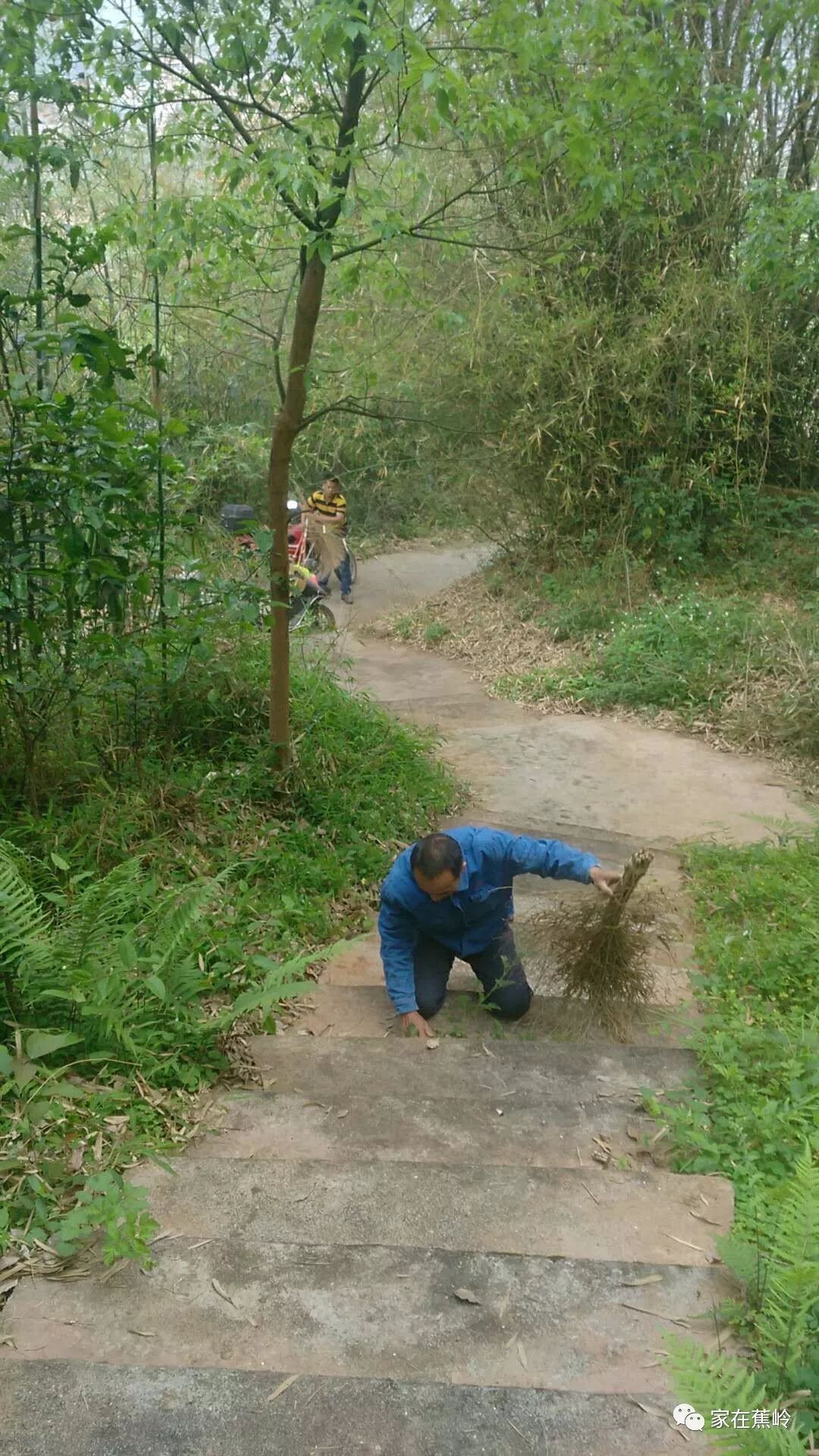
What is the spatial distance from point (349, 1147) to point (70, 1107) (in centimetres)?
66

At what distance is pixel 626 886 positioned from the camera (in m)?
3.36

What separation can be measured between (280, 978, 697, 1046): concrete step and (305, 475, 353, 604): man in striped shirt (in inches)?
237

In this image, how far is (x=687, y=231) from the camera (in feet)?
29.5

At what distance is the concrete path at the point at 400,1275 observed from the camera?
1.64m

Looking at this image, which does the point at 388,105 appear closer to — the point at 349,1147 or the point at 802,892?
the point at 802,892

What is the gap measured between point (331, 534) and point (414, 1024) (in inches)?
253

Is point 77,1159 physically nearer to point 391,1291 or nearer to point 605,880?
point 391,1291

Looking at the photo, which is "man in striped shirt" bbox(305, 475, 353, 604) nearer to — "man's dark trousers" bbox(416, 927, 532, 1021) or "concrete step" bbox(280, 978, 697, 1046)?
"man's dark trousers" bbox(416, 927, 532, 1021)

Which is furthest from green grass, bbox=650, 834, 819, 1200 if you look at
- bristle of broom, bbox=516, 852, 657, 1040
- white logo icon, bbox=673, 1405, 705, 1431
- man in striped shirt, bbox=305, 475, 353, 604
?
man in striped shirt, bbox=305, 475, 353, 604

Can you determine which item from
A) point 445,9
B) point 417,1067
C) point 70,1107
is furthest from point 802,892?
point 445,9

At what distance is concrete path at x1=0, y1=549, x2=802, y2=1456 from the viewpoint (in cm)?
164

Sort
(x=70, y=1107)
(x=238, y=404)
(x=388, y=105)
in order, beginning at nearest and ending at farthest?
(x=70, y=1107)
(x=388, y=105)
(x=238, y=404)

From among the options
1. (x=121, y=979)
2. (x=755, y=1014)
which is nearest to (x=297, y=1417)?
(x=121, y=979)

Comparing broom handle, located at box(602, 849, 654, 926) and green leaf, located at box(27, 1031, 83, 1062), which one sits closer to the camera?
green leaf, located at box(27, 1031, 83, 1062)
